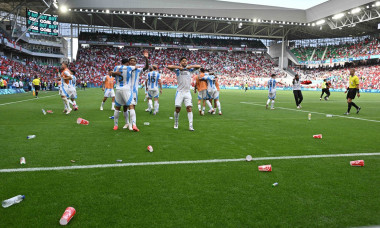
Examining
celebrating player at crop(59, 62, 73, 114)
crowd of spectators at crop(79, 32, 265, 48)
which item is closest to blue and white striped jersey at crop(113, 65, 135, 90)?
celebrating player at crop(59, 62, 73, 114)

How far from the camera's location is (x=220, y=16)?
54562 millimetres

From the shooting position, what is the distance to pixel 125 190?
3564mm

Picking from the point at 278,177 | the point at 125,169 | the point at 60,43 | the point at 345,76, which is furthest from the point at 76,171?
the point at 60,43

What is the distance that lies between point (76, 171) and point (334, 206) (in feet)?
12.4

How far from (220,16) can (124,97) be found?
5144cm

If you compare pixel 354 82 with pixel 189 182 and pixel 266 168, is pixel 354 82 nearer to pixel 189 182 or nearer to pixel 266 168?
pixel 266 168

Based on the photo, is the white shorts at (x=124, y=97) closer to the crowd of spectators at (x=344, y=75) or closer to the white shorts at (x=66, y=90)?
the white shorts at (x=66, y=90)

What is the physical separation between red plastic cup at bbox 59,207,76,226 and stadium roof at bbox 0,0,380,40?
47.0 meters

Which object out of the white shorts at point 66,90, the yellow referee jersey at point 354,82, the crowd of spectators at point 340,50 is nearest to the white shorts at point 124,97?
the white shorts at point 66,90

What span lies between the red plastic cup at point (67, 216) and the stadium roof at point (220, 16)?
154 feet

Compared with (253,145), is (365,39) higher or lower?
higher

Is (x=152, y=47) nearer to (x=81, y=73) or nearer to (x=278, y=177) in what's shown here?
(x=81, y=73)

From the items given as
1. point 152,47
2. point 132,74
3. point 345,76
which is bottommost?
point 132,74

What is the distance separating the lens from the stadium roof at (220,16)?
162ft
